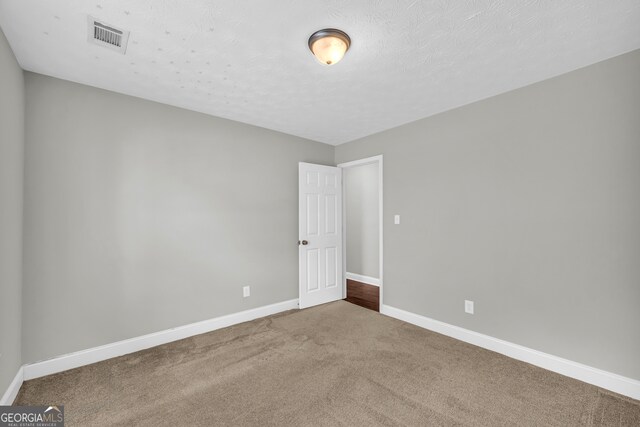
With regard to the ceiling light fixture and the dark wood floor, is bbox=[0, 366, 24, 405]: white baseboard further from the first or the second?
the dark wood floor

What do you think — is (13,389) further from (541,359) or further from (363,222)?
(363,222)

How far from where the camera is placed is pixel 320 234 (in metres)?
4.18

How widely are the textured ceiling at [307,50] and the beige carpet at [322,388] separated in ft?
8.31

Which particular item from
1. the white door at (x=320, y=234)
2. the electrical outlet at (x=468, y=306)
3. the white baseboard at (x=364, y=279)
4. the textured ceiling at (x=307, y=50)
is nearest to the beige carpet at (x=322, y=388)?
the electrical outlet at (x=468, y=306)

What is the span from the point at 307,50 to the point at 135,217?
7.40 ft

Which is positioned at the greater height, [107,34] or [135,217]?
[107,34]

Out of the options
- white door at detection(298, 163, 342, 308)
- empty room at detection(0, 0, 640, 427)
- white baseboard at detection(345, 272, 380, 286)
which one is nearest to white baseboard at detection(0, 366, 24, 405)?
empty room at detection(0, 0, 640, 427)

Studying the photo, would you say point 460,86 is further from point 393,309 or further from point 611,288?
point 393,309

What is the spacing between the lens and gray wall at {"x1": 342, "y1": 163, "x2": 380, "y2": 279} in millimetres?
5414

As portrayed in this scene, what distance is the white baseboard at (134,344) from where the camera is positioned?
7.54 feet

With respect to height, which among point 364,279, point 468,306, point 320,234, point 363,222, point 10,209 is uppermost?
point 10,209

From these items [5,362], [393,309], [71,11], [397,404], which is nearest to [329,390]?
[397,404]

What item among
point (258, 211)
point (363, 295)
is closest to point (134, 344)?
point (258, 211)

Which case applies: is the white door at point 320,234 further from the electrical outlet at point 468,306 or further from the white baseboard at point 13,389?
the white baseboard at point 13,389
